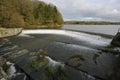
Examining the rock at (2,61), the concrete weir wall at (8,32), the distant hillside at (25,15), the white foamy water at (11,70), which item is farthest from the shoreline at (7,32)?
the white foamy water at (11,70)

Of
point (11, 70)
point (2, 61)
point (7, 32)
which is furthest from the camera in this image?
point (7, 32)

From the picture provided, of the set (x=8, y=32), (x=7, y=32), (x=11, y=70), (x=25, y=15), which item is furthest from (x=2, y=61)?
(x=25, y=15)

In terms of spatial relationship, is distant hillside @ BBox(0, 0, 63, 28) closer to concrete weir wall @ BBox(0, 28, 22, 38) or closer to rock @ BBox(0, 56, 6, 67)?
concrete weir wall @ BBox(0, 28, 22, 38)

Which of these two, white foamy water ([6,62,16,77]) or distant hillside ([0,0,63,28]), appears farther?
distant hillside ([0,0,63,28])

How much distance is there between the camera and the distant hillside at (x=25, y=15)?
3562 centimetres

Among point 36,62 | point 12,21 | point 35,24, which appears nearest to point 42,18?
point 35,24

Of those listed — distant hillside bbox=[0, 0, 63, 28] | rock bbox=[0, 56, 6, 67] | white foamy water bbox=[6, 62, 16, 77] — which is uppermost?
distant hillside bbox=[0, 0, 63, 28]

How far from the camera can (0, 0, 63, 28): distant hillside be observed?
3562cm

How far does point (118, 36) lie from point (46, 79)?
10600mm

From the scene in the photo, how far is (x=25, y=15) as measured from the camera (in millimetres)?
48562

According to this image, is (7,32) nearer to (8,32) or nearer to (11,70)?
(8,32)

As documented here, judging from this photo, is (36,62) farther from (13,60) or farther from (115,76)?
(115,76)

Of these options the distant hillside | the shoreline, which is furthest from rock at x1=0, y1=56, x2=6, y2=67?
the distant hillside

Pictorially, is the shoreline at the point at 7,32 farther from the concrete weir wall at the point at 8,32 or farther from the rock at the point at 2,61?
the rock at the point at 2,61
